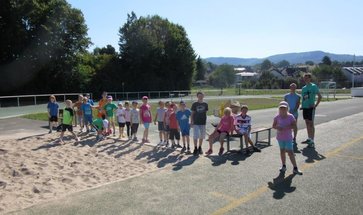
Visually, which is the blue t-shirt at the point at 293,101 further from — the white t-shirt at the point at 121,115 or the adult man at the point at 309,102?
the white t-shirt at the point at 121,115

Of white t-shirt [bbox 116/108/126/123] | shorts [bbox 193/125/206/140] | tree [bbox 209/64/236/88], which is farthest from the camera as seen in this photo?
tree [bbox 209/64/236/88]

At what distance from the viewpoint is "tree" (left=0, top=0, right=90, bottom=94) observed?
1487 inches

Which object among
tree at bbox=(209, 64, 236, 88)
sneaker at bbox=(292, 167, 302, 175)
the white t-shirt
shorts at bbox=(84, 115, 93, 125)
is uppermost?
tree at bbox=(209, 64, 236, 88)

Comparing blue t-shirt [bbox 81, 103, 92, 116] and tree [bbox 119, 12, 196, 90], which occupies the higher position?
tree [bbox 119, 12, 196, 90]

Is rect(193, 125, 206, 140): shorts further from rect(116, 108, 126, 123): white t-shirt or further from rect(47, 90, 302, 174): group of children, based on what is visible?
rect(116, 108, 126, 123): white t-shirt

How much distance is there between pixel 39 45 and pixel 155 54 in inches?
758

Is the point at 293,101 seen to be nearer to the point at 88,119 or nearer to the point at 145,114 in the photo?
the point at 145,114

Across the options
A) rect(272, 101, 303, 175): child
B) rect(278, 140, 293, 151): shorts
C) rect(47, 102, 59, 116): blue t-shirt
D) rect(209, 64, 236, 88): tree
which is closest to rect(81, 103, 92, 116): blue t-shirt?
rect(47, 102, 59, 116): blue t-shirt

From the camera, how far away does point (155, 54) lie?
55406 mm

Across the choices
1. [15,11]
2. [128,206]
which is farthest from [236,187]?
[15,11]

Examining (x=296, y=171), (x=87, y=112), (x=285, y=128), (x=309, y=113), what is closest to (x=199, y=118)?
(x=285, y=128)

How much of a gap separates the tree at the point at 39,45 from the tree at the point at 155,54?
10778 millimetres

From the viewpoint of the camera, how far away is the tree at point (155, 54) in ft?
177

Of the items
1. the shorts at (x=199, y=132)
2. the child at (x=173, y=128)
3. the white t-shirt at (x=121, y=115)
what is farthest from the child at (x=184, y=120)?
the white t-shirt at (x=121, y=115)
